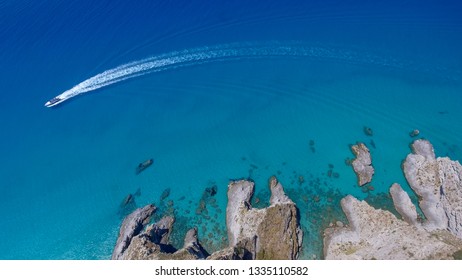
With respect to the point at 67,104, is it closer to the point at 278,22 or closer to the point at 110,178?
the point at 110,178

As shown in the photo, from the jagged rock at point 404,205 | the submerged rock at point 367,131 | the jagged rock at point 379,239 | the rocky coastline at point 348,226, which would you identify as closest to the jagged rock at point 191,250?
the rocky coastline at point 348,226

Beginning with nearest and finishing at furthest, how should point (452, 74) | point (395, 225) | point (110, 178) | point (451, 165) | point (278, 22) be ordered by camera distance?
point (395, 225) → point (451, 165) → point (110, 178) → point (452, 74) → point (278, 22)

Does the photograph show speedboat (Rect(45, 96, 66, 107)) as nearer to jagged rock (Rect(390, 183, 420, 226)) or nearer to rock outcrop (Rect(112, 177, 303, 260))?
rock outcrop (Rect(112, 177, 303, 260))

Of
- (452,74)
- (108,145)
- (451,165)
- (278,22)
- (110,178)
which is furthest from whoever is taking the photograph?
(278,22)

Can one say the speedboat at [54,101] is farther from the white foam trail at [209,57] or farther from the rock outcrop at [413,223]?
the rock outcrop at [413,223]

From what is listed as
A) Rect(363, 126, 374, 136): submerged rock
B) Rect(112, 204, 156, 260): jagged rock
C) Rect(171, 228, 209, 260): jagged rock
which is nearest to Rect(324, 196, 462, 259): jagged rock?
Rect(363, 126, 374, 136): submerged rock

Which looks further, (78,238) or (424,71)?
(424,71)

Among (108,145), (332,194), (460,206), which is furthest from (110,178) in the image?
(460,206)
